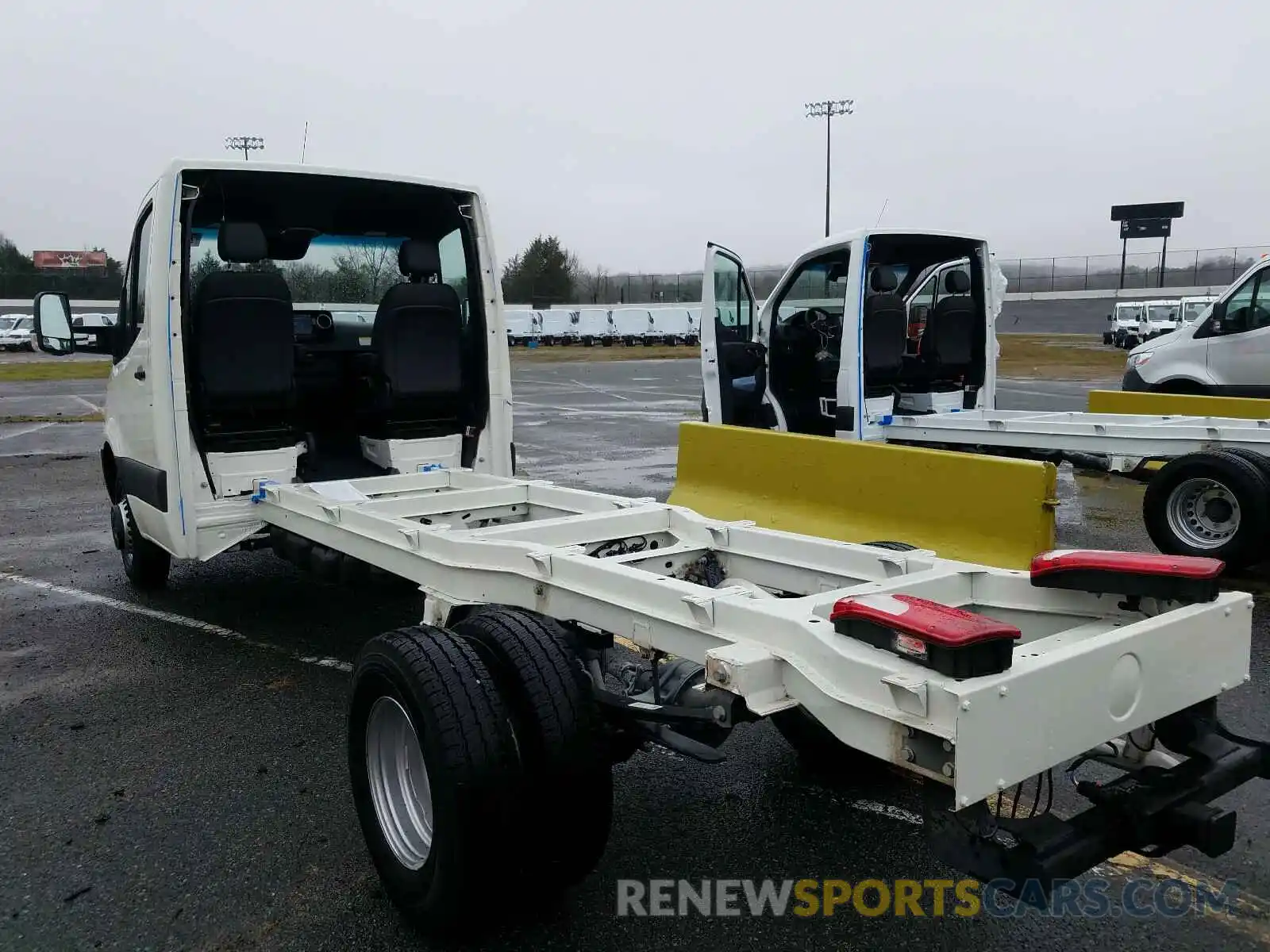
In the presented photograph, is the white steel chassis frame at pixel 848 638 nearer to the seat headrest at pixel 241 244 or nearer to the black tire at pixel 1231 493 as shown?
the seat headrest at pixel 241 244

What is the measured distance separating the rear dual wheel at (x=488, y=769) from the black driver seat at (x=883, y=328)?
629 cm

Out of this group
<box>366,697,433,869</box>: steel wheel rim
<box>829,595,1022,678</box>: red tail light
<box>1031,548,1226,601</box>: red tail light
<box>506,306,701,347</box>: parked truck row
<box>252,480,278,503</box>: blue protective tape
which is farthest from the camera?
<box>506,306,701,347</box>: parked truck row

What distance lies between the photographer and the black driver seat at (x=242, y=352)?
545 centimetres

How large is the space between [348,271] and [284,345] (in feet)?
4.91

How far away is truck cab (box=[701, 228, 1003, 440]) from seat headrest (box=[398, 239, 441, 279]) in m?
2.96

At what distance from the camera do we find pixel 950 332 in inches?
366

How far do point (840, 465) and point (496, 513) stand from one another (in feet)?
6.97

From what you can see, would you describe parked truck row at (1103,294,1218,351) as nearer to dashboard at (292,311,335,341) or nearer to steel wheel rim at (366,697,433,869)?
dashboard at (292,311,335,341)

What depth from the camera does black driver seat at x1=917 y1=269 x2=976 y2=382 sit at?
9.25 meters

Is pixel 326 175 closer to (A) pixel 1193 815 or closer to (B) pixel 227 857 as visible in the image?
(B) pixel 227 857

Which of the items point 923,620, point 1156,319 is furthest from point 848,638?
point 1156,319

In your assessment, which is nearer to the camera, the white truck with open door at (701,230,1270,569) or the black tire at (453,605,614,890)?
the black tire at (453,605,614,890)

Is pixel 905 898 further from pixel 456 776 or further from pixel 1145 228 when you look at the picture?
pixel 1145 228

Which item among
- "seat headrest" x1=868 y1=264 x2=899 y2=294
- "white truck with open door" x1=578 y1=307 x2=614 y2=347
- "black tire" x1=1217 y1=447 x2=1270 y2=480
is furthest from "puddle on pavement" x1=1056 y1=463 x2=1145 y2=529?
"white truck with open door" x1=578 y1=307 x2=614 y2=347
